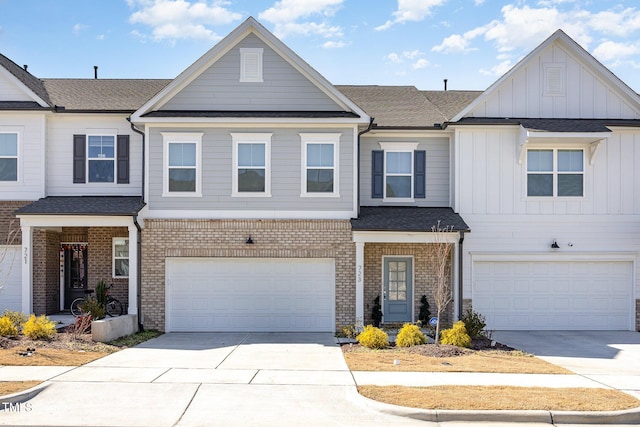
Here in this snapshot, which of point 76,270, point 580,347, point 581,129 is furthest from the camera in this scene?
point 76,270

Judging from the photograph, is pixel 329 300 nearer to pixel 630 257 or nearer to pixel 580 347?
pixel 580 347

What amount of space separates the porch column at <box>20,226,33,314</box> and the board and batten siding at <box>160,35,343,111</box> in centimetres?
578

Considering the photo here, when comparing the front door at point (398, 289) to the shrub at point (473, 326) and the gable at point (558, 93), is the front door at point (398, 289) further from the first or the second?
the gable at point (558, 93)

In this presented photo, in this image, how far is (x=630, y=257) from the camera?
17625 mm

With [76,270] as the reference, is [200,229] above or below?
above

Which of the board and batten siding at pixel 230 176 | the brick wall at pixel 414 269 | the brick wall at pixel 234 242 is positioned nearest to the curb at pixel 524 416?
the brick wall at pixel 234 242

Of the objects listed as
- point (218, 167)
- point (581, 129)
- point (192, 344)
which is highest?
point (581, 129)

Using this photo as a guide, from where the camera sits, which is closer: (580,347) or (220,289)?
(580,347)

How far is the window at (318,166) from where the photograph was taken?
1697 cm

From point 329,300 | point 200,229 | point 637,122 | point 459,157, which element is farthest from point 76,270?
point 637,122

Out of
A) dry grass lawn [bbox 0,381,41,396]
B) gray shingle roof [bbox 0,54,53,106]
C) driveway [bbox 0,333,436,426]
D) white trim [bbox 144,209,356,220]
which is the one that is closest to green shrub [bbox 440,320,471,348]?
driveway [bbox 0,333,436,426]

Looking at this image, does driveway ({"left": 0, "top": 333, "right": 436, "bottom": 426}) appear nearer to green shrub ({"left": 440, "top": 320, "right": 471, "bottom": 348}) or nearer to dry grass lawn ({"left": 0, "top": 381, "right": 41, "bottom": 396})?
dry grass lawn ({"left": 0, "top": 381, "right": 41, "bottom": 396})

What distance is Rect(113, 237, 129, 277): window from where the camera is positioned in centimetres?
1873

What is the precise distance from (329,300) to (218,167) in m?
5.10
